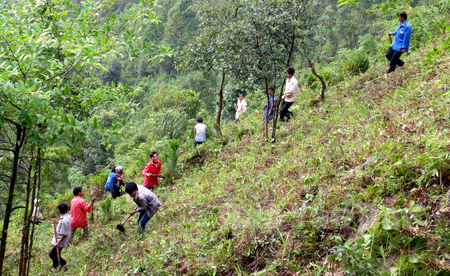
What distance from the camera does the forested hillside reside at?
2951 mm

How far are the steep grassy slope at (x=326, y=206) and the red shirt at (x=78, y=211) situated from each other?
54 centimetres

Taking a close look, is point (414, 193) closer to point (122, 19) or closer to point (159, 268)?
point (159, 268)

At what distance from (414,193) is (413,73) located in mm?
4893

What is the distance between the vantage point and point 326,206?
12.5 feet

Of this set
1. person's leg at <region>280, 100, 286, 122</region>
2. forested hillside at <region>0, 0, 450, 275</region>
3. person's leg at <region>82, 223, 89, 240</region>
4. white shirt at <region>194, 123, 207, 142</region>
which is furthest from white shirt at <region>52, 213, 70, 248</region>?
person's leg at <region>280, 100, 286, 122</region>

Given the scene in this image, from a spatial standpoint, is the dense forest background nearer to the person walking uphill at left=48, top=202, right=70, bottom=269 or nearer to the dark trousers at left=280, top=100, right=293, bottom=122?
the person walking uphill at left=48, top=202, right=70, bottom=269


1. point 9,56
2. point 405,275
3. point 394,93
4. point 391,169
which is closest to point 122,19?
point 9,56

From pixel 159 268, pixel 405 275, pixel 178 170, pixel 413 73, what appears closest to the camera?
pixel 405 275

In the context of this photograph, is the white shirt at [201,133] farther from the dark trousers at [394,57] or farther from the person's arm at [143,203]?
the dark trousers at [394,57]

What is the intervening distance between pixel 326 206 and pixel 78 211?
5287 mm

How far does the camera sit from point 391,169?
3588mm

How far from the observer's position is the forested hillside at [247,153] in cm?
295

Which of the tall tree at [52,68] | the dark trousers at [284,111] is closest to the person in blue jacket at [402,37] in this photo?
the dark trousers at [284,111]

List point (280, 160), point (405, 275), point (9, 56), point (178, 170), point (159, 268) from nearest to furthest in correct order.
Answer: point (405, 275) < point (9, 56) < point (159, 268) < point (280, 160) < point (178, 170)
